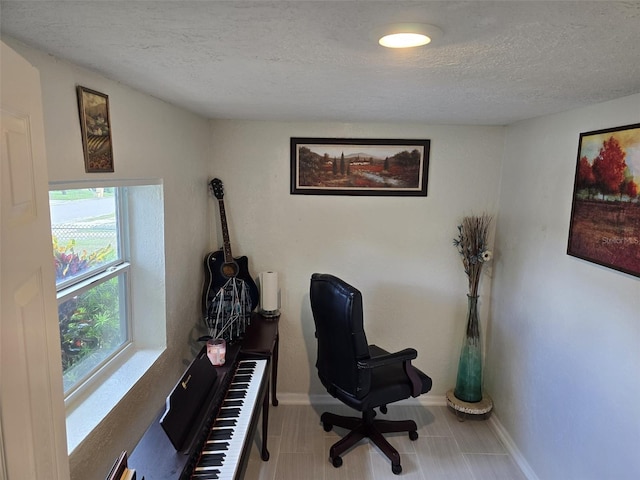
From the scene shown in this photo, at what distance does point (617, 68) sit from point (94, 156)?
1.82 metres

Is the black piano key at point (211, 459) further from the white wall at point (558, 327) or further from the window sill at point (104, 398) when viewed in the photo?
the white wall at point (558, 327)

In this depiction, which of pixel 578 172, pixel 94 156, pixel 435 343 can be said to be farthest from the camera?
pixel 435 343

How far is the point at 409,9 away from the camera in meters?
0.89

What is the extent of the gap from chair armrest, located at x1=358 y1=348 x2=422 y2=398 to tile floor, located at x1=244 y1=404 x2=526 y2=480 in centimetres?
48

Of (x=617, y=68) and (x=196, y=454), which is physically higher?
(x=617, y=68)

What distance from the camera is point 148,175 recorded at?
202cm

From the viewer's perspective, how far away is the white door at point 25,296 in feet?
2.23

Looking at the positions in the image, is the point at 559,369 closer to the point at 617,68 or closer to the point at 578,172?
the point at 578,172

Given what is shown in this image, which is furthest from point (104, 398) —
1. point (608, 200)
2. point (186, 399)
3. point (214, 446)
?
point (608, 200)

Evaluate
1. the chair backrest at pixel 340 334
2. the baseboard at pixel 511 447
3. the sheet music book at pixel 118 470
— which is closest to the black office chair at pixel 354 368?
the chair backrest at pixel 340 334

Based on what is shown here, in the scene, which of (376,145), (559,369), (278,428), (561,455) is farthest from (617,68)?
(278,428)

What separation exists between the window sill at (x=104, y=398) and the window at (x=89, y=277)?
0.26ft

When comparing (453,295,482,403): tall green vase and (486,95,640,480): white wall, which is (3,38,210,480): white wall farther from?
(486,95,640,480): white wall

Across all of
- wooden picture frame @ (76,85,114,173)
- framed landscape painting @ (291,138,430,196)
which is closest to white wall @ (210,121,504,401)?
framed landscape painting @ (291,138,430,196)
